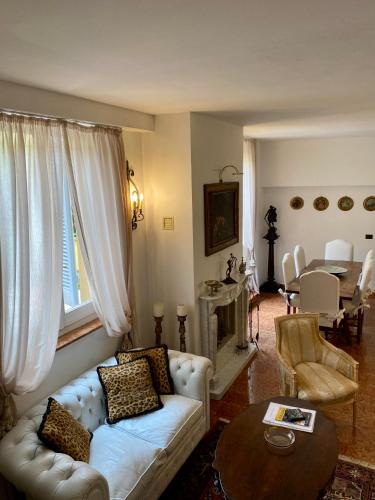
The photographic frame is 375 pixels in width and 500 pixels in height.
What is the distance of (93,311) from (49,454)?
1.39m

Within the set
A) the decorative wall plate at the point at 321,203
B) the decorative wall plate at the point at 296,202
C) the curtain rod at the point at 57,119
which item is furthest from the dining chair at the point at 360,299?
the curtain rod at the point at 57,119

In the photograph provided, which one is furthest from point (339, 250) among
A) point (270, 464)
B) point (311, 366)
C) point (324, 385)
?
point (270, 464)

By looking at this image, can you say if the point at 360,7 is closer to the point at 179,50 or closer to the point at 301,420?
the point at 179,50

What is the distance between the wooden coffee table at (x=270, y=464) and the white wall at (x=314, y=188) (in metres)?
4.85

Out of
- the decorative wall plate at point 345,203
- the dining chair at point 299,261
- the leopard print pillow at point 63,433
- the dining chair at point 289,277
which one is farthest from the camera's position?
the decorative wall plate at point 345,203

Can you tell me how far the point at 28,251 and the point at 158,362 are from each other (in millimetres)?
1418

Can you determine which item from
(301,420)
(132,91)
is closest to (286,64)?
(132,91)

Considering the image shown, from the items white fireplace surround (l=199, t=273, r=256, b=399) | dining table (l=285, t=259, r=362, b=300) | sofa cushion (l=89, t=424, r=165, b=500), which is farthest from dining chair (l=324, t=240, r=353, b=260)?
sofa cushion (l=89, t=424, r=165, b=500)

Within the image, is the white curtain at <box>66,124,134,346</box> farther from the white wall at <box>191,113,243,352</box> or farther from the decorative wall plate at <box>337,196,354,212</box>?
the decorative wall plate at <box>337,196,354,212</box>

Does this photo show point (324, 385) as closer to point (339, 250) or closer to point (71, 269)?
point (71, 269)

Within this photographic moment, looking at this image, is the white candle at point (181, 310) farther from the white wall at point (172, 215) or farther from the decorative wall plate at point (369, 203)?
the decorative wall plate at point (369, 203)

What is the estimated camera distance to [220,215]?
13.9 feet

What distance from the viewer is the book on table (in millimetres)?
2688

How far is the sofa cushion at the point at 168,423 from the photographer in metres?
2.69
